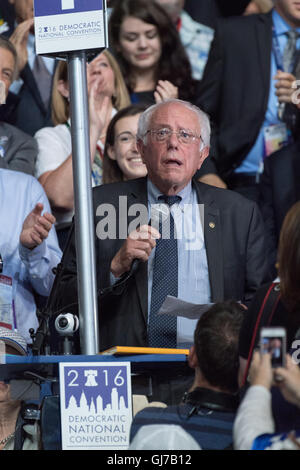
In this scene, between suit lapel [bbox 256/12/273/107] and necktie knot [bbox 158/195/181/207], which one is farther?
suit lapel [bbox 256/12/273/107]

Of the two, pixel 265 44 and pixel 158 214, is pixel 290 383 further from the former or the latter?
pixel 265 44

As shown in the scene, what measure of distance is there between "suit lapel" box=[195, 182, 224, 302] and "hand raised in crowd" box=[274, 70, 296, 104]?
Result: 1148 millimetres

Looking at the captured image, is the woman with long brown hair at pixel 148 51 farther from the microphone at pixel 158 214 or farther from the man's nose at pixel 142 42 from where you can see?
the microphone at pixel 158 214

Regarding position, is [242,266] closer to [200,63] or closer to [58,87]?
[58,87]

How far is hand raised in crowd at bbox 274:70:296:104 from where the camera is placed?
187 inches

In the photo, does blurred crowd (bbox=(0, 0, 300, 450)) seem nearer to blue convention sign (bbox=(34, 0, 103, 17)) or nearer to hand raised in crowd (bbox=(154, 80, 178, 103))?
hand raised in crowd (bbox=(154, 80, 178, 103))

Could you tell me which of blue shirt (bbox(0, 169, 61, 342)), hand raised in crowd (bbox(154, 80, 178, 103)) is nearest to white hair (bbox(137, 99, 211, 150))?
blue shirt (bbox(0, 169, 61, 342))

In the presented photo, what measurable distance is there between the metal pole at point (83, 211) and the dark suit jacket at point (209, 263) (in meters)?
0.44

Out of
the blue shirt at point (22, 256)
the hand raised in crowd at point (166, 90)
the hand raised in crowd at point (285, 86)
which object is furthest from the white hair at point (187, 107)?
the hand raised in crowd at point (166, 90)

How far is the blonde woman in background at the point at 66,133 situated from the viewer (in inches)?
182

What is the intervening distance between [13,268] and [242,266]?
97 centimetres

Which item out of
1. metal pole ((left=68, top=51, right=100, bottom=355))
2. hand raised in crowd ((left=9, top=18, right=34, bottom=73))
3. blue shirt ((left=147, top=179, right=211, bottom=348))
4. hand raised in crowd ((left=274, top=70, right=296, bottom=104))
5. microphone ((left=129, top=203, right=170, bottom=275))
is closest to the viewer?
metal pole ((left=68, top=51, right=100, bottom=355))

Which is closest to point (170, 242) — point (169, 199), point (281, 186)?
point (169, 199)

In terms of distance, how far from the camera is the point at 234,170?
5199mm
